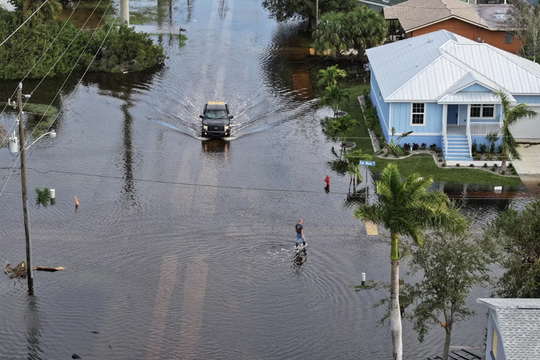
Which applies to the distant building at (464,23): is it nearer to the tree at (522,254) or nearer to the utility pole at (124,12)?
the utility pole at (124,12)

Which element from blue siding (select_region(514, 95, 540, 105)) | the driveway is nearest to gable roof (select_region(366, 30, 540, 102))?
blue siding (select_region(514, 95, 540, 105))

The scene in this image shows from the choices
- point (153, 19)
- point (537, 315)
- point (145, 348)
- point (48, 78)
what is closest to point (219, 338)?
point (145, 348)

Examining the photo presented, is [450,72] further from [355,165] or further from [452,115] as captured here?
[355,165]

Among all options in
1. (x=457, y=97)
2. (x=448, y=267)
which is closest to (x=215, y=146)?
(x=457, y=97)

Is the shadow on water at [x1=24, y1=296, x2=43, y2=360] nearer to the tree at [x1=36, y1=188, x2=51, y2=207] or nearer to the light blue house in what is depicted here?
the tree at [x1=36, y1=188, x2=51, y2=207]

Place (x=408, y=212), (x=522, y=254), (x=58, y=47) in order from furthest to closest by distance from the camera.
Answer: (x=58, y=47)
(x=522, y=254)
(x=408, y=212)

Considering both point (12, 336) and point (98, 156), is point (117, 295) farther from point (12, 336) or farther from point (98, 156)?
point (98, 156)
